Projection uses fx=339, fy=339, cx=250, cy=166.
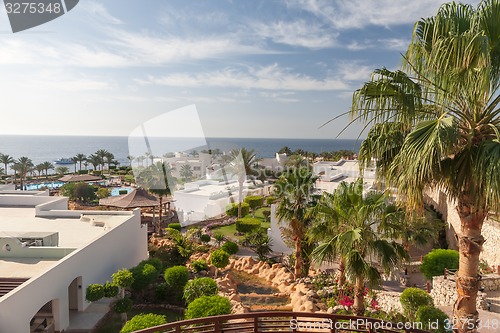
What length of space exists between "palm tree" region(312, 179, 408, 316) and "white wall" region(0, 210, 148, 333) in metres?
8.19

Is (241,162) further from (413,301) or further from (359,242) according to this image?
(359,242)

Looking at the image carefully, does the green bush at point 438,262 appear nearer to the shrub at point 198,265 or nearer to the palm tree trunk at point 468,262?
the palm tree trunk at point 468,262

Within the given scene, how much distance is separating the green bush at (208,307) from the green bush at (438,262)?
29.4ft

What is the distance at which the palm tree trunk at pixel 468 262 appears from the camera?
217 inches

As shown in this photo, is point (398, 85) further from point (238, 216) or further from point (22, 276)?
point (238, 216)

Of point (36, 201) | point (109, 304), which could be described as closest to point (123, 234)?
point (109, 304)

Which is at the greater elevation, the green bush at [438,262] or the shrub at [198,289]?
the green bush at [438,262]

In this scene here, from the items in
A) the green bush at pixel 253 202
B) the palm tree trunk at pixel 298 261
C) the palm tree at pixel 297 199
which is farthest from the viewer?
the green bush at pixel 253 202

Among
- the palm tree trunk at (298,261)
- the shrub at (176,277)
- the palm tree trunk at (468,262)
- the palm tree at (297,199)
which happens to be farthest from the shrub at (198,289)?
the palm tree trunk at (468,262)

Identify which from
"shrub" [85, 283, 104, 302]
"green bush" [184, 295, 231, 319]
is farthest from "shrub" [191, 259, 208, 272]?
"green bush" [184, 295, 231, 319]

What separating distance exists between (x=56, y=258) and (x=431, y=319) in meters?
12.8

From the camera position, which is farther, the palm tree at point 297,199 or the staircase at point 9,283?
the palm tree at point 297,199

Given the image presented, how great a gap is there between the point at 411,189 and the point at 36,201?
24.5 meters

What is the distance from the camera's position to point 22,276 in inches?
426
